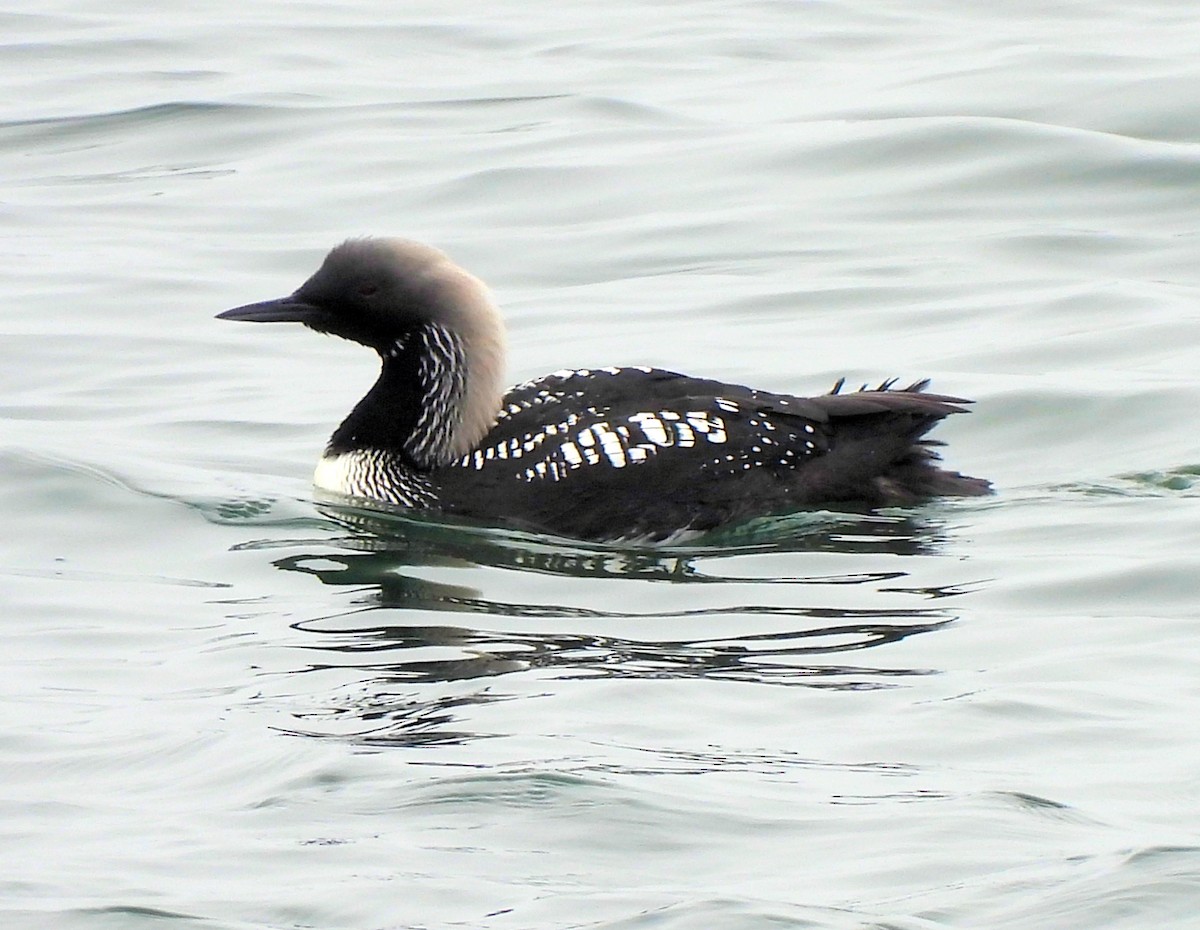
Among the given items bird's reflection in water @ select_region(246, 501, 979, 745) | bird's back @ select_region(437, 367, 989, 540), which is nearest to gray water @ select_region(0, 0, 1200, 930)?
bird's reflection in water @ select_region(246, 501, 979, 745)

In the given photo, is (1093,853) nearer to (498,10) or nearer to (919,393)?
(919,393)

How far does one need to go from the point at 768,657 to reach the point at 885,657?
0.32 metres

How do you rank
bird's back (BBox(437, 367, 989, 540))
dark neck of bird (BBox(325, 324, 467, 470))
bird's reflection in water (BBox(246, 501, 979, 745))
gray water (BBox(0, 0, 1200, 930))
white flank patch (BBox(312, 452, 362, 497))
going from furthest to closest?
1. white flank patch (BBox(312, 452, 362, 497))
2. dark neck of bird (BBox(325, 324, 467, 470))
3. bird's back (BBox(437, 367, 989, 540))
4. bird's reflection in water (BBox(246, 501, 979, 745))
5. gray water (BBox(0, 0, 1200, 930))

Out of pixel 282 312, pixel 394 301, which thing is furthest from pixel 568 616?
pixel 282 312

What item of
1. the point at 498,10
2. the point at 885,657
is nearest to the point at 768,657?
the point at 885,657

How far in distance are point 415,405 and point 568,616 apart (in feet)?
5.52

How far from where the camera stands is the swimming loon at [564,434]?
Result: 829cm

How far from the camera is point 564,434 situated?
8336mm

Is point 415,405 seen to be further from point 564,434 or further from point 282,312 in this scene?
point 564,434

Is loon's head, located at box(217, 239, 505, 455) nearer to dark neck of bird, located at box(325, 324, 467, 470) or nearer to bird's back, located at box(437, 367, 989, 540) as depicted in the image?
dark neck of bird, located at box(325, 324, 467, 470)

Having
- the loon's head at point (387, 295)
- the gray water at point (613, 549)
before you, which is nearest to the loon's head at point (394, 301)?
the loon's head at point (387, 295)

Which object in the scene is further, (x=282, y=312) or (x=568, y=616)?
(x=282, y=312)

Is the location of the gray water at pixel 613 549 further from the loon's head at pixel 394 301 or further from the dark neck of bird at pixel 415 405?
the loon's head at pixel 394 301

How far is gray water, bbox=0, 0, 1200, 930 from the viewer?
5223mm
